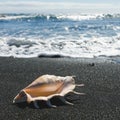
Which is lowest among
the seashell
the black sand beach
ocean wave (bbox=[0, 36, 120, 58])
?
ocean wave (bbox=[0, 36, 120, 58])

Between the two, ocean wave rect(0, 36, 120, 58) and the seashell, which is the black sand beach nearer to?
the seashell

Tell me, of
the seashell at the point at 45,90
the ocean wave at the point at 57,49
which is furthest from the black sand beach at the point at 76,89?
the ocean wave at the point at 57,49

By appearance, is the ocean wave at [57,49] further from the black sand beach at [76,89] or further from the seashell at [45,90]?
the seashell at [45,90]

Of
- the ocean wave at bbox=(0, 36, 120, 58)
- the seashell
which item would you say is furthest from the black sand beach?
the ocean wave at bbox=(0, 36, 120, 58)

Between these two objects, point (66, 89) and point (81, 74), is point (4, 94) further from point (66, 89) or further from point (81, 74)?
point (81, 74)

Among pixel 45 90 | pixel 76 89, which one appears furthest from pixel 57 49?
pixel 45 90

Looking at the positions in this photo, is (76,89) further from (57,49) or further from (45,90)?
(57,49)
